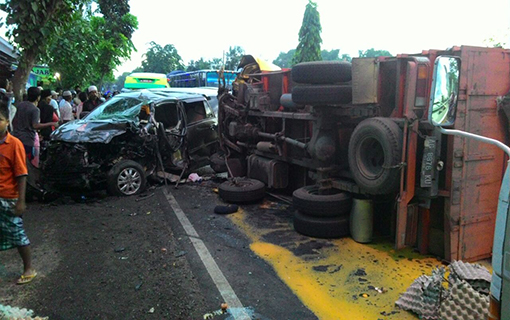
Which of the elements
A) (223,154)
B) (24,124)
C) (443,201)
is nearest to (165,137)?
(223,154)

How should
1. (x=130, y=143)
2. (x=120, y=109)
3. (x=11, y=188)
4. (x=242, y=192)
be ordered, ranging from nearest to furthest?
(x=11, y=188)
(x=242, y=192)
(x=130, y=143)
(x=120, y=109)

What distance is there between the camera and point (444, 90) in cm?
323

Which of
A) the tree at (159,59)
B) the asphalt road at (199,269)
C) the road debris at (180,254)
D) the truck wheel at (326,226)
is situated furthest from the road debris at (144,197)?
the tree at (159,59)

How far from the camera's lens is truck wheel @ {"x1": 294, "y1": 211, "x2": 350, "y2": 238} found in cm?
518

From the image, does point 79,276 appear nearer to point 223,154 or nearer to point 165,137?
point 165,137

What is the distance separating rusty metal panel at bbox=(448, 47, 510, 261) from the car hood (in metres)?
5.96

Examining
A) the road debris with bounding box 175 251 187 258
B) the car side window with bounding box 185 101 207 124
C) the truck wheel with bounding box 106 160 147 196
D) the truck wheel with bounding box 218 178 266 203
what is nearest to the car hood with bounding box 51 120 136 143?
the truck wheel with bounding box 106 160 147 196

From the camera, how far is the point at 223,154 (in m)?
9.40

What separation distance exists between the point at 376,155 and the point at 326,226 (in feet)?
3.66

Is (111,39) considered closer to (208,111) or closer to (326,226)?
(208,111)

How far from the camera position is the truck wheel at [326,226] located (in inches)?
204

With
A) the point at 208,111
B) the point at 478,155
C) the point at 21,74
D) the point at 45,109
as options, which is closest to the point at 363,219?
the point at 478,155

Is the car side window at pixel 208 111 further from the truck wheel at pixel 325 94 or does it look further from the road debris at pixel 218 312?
the road debris at pixel 218 312

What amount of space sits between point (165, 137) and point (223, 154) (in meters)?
1.49
